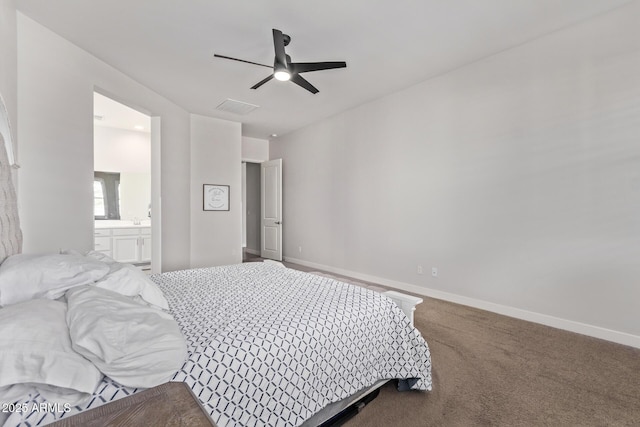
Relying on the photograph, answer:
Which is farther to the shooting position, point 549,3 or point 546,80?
point 546,80

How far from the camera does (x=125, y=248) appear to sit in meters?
5.18

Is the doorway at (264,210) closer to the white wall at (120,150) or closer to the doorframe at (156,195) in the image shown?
the white wall at (120,150)

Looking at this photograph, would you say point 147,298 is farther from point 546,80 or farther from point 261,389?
point 546,80

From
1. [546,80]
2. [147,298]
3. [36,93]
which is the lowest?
[147,298]

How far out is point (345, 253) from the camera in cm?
512

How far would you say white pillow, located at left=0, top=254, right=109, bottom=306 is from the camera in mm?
1164

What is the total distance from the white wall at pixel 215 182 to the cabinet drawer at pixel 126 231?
1.14 metres

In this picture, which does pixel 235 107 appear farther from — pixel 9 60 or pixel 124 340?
pixel 124 340

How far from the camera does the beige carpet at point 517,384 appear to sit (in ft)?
5.50

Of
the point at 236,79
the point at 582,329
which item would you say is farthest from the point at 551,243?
the point at 236,79

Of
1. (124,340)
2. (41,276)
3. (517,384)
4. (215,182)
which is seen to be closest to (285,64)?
(41,276)

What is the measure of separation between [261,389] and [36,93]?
3192 mm

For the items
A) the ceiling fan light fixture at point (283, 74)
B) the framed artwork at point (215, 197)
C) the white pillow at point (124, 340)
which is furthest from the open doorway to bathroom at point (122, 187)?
the white pillow at point (124, 340)

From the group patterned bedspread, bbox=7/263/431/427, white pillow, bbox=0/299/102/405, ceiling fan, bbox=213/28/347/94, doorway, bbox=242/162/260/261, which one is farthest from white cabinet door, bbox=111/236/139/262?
white pillow, bbox=0/299/102/405
